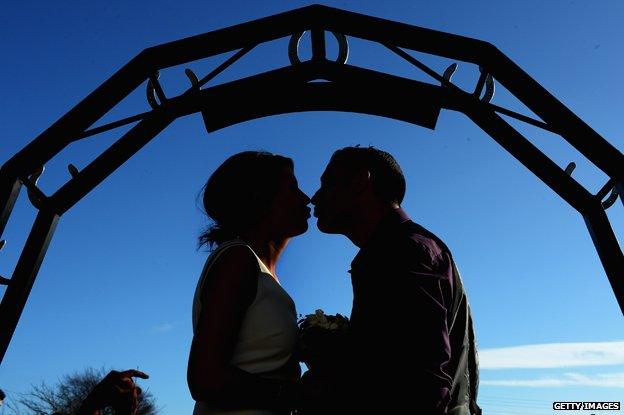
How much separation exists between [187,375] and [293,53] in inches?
125

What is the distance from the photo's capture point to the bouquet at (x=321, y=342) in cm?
286

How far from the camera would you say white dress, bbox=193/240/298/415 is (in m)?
2.79

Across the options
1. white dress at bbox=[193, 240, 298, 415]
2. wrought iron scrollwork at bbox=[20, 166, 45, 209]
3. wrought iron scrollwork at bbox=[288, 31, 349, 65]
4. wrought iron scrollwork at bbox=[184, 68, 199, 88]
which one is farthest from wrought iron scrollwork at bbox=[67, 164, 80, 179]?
white dress at bbox=[193, 240, 298, 415]

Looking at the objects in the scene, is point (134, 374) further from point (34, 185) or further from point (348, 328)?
point (348, 328)

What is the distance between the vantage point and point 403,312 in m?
2.47

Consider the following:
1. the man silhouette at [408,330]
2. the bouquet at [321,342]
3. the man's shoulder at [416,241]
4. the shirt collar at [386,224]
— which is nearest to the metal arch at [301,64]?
the shirt collar at [386,224]

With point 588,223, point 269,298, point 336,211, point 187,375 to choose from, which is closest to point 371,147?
point 336,211

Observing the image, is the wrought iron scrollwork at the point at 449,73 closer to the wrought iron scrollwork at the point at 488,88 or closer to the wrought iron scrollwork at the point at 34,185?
the wrought iron scrollwork at the point at 488,88

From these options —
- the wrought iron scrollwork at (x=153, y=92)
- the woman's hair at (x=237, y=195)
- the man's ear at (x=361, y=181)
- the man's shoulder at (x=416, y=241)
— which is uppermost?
the wrought iron scrollwork at (x=153, y=92)

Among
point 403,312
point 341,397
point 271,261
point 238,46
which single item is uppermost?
point 238,46

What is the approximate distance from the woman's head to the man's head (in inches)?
10.4

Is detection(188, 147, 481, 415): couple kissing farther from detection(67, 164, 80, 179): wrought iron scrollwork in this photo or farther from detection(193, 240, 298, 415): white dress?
detection(67, 164, 80, 179): wrought iron scrollwork

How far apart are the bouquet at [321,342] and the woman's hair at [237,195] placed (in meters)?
0.70

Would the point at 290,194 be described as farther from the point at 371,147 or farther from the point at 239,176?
the point at 371,147
